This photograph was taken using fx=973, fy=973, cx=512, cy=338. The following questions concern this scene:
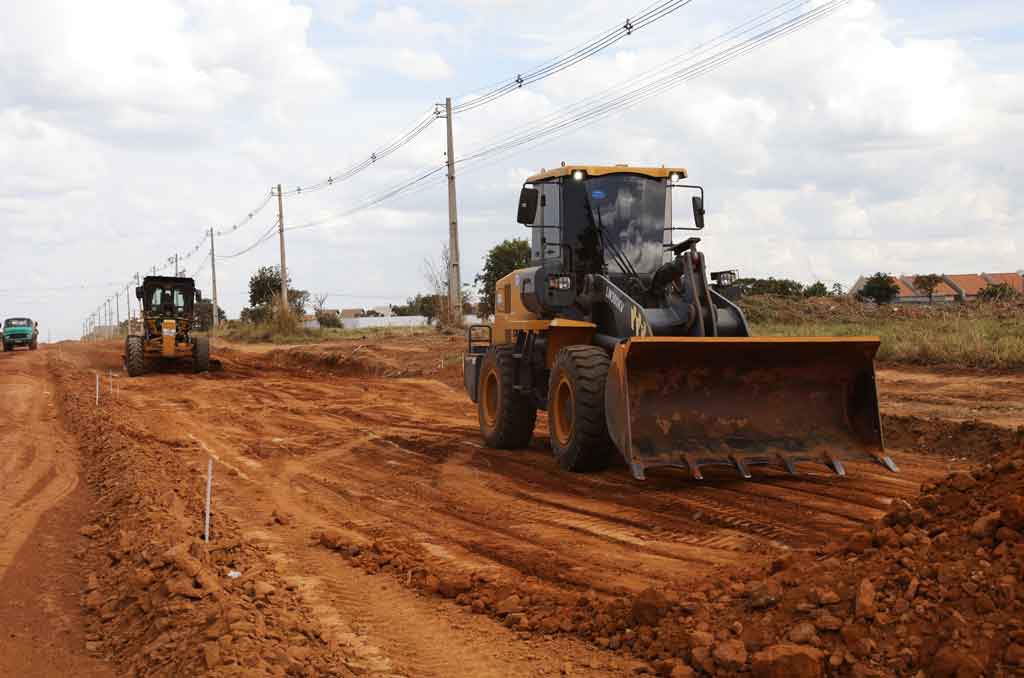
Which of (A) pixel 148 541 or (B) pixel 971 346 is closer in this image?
(A) pixel 148 541

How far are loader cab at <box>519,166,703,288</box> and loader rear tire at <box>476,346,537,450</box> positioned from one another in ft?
4.95

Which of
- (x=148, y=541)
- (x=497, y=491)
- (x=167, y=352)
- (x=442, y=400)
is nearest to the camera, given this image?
(x=148, y=541)

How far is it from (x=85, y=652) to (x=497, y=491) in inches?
175

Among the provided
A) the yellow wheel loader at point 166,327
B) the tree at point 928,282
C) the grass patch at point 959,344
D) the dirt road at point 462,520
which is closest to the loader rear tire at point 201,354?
the yellow wheel loader at point 166,327

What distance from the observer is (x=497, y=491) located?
9031 millimetres

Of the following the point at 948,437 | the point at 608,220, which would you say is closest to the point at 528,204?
the point at 608,220

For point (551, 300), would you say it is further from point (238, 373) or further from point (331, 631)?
point (238, 373)

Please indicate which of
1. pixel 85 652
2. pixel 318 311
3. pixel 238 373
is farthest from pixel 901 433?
pixel 318 311

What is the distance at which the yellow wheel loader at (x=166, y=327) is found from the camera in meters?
25.6

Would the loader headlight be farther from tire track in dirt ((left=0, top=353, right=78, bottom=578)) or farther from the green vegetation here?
the green vegetation

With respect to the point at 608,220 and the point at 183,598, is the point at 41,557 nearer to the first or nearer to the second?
the point at 183,598

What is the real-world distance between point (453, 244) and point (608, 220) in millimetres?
20954

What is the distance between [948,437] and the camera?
1103cm

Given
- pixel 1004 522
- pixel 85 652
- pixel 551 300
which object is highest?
pixel 551 300
